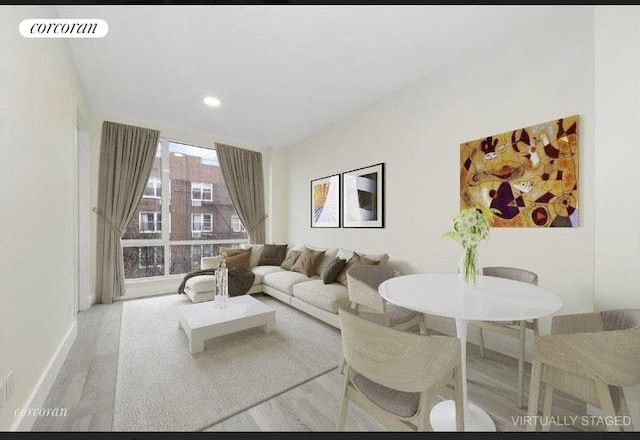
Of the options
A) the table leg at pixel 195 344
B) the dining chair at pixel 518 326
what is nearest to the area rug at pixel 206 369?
the table leg at pixel 195 344

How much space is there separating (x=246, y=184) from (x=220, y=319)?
3.20m

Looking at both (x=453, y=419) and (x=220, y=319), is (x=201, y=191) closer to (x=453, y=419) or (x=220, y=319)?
(x=220, y=319)

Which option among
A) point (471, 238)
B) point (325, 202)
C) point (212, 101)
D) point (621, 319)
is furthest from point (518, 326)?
point (212, 101)

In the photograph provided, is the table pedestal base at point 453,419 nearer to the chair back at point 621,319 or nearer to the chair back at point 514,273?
the chair back at point 621,319

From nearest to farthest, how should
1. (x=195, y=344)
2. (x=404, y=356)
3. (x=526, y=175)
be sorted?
1. (x=404, y=356)
2. (x=526, y=175)
3. (x=195, y=344)

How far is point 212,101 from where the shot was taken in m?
3.48

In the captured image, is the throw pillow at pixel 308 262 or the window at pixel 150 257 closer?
the throw pillow at pixel 308 262

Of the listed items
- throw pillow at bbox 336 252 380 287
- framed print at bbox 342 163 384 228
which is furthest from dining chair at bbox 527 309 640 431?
framed print at bbox 342 163 384 228

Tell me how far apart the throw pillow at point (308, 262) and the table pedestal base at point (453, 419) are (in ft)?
8.06

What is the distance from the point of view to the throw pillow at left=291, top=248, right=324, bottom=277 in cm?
390

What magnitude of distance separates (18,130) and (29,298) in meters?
1.01

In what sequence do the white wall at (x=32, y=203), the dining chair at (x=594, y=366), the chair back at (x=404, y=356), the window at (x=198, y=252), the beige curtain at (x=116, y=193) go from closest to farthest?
the chair back at (x=404, y=356)
the dining chair at (x=594, y=366)
the white wall at (x=32, y=203)
the beige curtain at (x=116, y=193)
the window at (x=198, y=252)

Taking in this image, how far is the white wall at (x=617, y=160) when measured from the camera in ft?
4.85

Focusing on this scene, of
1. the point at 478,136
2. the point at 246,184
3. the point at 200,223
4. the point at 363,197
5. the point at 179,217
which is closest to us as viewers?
the point at 478,136
